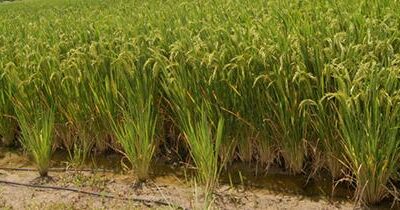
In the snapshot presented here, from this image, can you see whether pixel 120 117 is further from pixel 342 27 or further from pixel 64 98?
pixel 342 27

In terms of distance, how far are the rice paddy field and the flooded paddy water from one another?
49 millimetres

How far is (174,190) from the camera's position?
3477 mm

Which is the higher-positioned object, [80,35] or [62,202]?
[80,35]

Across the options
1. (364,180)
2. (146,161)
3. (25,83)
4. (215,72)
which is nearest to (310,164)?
(364,180)

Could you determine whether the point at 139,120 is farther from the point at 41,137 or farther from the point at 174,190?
the point at 41,137

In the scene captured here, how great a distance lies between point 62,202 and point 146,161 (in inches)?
25.6

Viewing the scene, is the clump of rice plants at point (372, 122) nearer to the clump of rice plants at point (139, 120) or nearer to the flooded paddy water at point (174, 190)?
the flooded paddy water at point (174, 190)

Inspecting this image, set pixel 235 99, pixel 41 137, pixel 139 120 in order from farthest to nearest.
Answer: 1. pixel 41 137
2. pixel 139 120
3. pixel 235 99

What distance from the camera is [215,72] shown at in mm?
3266

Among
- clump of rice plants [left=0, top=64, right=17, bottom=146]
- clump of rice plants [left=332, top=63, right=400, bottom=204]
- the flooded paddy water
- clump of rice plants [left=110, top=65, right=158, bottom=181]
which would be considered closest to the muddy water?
the flooded paddy water

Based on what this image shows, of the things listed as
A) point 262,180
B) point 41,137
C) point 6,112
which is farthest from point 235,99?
point 6,112

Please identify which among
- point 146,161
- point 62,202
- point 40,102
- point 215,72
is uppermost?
point 215,72

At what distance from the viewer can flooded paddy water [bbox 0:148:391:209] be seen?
10.4 feet

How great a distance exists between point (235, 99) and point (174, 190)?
→ 78 cm
